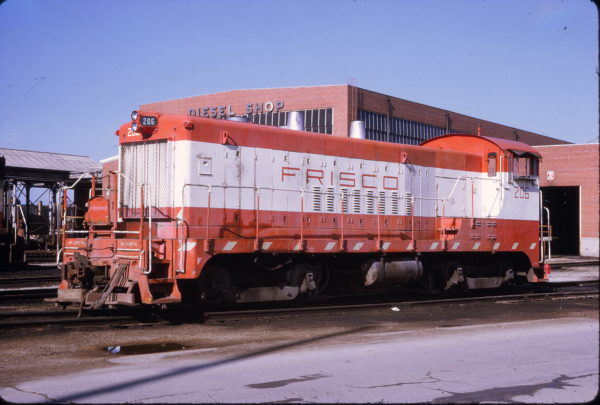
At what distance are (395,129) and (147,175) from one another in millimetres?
37854

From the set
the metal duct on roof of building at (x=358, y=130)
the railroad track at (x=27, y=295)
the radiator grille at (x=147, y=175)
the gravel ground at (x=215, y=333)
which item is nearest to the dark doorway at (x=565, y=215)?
the metal duct on roof of building at (x=358, y=130)

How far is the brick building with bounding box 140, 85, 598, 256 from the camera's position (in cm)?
3978

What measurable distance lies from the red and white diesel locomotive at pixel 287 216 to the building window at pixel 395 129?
28.6m

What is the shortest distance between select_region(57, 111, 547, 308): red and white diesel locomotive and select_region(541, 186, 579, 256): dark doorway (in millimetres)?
28124

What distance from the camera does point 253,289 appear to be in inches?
469

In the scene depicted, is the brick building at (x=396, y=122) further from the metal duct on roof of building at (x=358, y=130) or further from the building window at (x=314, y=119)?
the metal duct on roof of building at (x=358, y=130)

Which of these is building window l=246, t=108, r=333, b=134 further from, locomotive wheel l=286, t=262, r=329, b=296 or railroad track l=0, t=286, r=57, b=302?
locomotive wheel l=286, t=262, r=329, b=296

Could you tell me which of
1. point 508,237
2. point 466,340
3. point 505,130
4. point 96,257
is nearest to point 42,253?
point 96,257

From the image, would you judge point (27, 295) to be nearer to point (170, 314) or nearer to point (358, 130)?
point (170, 314)

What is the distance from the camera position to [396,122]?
157 ft

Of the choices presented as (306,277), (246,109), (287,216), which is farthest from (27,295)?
(246,109)

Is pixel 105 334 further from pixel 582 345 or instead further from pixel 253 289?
pixel 582 345

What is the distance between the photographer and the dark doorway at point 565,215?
41875 millimetres

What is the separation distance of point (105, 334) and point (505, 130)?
190 feet
